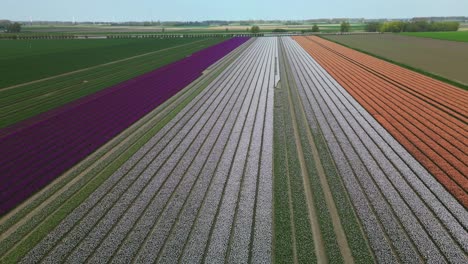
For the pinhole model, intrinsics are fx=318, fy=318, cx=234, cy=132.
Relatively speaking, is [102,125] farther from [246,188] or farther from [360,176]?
[360,176]

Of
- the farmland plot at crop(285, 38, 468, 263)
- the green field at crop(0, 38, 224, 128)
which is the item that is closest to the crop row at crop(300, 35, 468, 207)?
the farmland plot at crop(285, 38, 468, 263)

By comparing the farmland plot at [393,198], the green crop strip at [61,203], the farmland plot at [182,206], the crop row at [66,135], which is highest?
the crop row at [66,135]

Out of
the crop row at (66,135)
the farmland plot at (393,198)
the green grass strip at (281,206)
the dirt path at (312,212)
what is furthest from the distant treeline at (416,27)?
the green grass strip at (281,206)

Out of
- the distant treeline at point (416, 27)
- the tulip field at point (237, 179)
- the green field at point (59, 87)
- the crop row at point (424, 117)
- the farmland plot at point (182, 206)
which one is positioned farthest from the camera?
the distant treeline at point (416, 27)

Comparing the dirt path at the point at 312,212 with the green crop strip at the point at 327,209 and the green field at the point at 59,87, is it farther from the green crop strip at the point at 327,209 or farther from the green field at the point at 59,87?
the green field at the point at 59,87

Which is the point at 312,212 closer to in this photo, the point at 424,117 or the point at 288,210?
the point at 288,210

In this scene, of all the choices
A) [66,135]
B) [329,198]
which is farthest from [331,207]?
[66,135]
